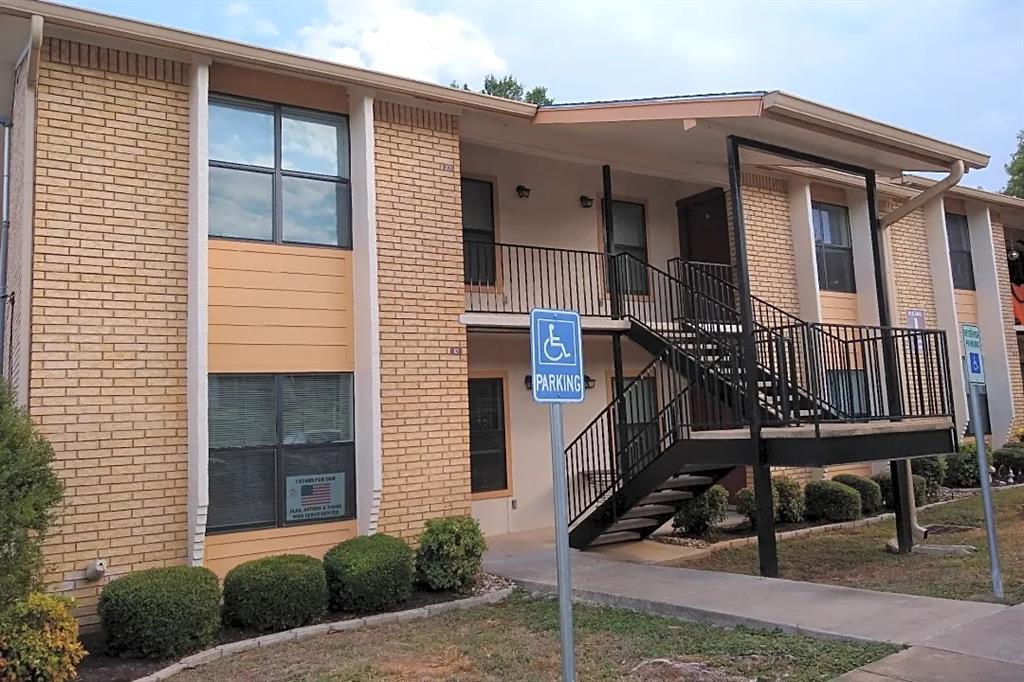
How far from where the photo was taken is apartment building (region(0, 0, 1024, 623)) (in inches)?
300

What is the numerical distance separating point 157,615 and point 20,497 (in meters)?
1.44

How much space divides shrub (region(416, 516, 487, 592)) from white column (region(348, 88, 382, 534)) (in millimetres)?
686

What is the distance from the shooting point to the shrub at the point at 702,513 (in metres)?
11.3

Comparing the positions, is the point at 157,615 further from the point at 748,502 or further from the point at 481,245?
the point at 748,502

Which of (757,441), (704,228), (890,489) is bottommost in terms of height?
(890,489)

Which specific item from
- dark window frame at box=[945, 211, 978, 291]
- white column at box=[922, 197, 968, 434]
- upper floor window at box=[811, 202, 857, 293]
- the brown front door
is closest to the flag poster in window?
the brown front door

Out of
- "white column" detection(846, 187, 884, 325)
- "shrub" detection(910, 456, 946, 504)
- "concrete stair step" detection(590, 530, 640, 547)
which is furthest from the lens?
"white column" detection(846, 187, 884, 325)

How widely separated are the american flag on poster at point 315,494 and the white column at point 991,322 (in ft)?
51.1

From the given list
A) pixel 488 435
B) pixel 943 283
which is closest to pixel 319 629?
pixel 488 435

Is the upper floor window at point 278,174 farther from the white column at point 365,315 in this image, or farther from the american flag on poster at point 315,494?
the american flag on poster at point 315,494

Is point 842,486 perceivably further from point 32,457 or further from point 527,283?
point 32,457

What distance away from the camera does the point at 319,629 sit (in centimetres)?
729

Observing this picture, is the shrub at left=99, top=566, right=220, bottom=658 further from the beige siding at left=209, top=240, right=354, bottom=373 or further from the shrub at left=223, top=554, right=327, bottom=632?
the beige siding at left=209, top=240, right=354, bottom=373

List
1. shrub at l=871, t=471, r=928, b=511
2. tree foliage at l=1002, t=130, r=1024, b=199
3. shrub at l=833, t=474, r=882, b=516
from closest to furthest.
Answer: shrub at l=833, t=474, r=882, b=516
shrub at l=871, t=471, r=928, b=511
tree foliage at l=1002, t=130, r=1024, b=199
